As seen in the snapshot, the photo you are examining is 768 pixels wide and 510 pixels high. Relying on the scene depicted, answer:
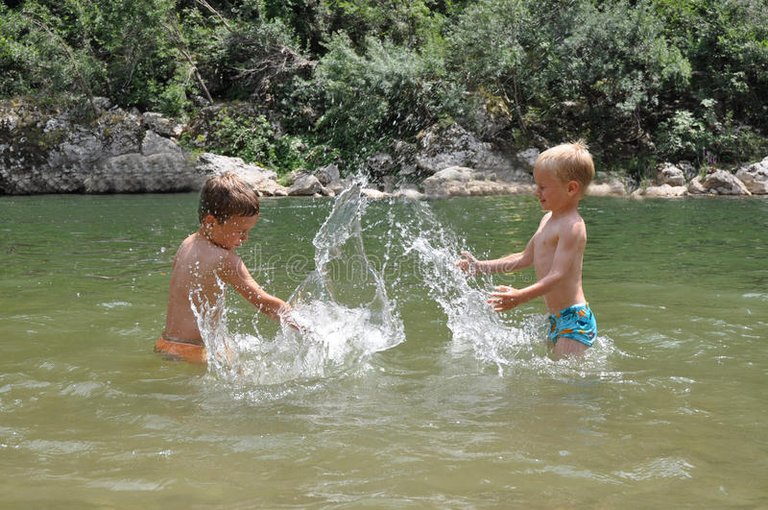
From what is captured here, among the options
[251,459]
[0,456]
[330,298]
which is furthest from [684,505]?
[330,298]

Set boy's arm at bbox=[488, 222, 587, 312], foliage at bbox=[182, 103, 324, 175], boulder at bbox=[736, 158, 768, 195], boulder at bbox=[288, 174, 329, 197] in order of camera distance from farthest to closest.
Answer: foliage at bbox=[182, 103, 324, 175] → boulder at bbox=[288, 174, 329, 197] → boulder at bbox=[736, 158, 768, 195] → boy's arm at bbox=[488, 222, 587, 312]

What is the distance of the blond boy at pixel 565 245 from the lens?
4.49 meters

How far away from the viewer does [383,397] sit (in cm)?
395

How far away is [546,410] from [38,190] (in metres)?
22.9

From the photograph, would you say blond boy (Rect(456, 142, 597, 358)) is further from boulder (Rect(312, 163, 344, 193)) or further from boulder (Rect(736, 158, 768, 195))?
boulder (Rect(312, 163, 344, 193))

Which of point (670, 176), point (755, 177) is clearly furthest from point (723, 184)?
point (670, 176)

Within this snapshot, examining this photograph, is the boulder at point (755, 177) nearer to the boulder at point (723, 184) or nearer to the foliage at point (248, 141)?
the boulder at point (723, 184)

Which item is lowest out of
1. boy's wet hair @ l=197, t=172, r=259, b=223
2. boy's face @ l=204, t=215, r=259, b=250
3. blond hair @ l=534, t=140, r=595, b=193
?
boy's face @ l=204, t=215, r=259, b=250

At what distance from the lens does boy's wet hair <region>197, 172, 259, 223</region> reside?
423cm

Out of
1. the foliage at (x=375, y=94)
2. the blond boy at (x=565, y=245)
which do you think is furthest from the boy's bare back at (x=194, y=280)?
the foliage at (x=375, y=94)

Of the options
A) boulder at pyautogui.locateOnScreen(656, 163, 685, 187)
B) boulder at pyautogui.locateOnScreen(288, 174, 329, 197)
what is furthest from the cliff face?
boulder at pyautogui.locateOnScreen(656, 163, 685, 187)

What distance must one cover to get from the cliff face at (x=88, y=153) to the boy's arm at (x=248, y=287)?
62.1 feet

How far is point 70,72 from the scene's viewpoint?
78.4 feet

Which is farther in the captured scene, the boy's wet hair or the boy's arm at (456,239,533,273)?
the boy's arm at (456,239,533,273)
